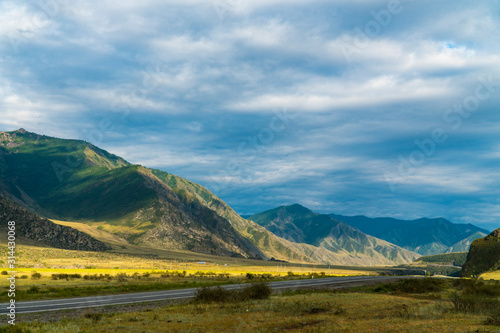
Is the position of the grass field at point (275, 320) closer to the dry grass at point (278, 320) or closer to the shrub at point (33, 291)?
the dry grass at point (278, 320)

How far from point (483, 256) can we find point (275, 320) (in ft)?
429

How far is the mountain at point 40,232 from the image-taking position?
4471 inches

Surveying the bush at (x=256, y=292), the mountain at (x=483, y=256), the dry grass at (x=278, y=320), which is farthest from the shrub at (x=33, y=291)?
the mountain at (x=483, y=256)

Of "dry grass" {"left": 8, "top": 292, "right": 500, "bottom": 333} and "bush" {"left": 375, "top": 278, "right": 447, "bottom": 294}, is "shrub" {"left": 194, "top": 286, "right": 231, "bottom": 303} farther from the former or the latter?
"bush" {"left": 375, "top": 278, "right": 447, "bottom": 294}

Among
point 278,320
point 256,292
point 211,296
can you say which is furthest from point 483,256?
point 278,320

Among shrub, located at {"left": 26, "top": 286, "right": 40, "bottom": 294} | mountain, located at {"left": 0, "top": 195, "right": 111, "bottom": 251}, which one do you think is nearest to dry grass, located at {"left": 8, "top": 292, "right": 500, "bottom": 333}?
shrub, located at {"left": 26, "top": 286, "right": 40, "bottom": 294}

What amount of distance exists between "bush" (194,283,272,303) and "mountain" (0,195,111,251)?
317 feet

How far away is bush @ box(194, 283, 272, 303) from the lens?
2900 cm

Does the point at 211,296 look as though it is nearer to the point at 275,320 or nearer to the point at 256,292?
the point at 256,292

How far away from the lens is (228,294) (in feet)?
99.9

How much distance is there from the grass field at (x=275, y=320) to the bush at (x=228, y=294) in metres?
1.53

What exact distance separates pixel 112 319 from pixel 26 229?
4477 inches

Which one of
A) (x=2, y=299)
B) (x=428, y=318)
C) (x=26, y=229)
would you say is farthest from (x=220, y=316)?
(x=26, y=229)

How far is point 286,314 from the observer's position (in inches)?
926
